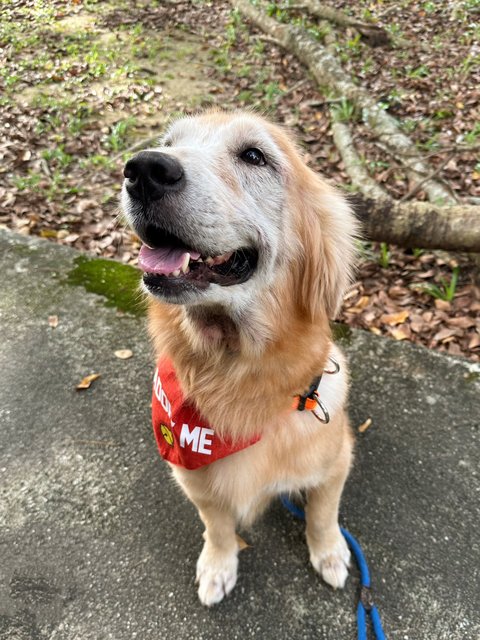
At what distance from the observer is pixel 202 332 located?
175 cm

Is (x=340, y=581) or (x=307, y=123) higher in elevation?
(x=307, y=123)

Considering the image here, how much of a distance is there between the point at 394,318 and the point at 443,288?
498 mm

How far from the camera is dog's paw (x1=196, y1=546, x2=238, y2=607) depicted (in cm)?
196

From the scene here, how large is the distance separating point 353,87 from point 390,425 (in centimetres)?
474

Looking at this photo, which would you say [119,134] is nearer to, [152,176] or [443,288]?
[443,288]

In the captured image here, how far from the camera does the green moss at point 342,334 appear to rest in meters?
3.04

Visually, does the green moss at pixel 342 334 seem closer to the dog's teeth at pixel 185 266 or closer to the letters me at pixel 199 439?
the letters me at pixel 199 439

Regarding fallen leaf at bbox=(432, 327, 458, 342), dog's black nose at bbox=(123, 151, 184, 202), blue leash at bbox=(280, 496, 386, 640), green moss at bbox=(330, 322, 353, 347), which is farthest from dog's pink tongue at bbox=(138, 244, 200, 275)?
fallen leaf at bbox=(432, 327, 458, 342)

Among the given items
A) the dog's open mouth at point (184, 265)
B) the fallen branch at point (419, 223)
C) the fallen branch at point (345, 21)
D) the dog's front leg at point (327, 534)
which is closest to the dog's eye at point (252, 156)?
the dog's open mouth at point (184, 265)

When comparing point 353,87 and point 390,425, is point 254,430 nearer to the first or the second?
point 390,425

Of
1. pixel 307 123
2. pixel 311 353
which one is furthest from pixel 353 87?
pixel 311 353

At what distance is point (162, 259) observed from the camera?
5.23 ft

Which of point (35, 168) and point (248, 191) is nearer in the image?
point (248, 191)

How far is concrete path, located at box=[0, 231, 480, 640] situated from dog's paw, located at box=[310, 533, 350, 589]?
51 mm
